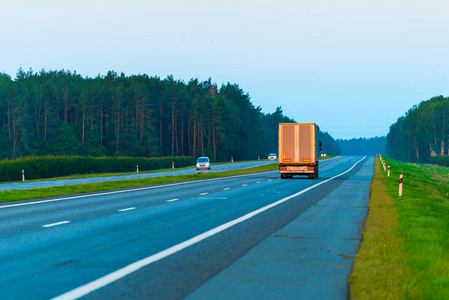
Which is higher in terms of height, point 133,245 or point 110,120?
point 110,120

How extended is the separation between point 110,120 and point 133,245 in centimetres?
9709

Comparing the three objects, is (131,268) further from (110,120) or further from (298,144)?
(110,120)

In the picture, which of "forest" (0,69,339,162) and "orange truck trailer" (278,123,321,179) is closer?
"orange truck trailer" (278,123,321,179)

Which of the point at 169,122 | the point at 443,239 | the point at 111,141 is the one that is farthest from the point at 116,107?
the point at 443,239

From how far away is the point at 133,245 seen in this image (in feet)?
30.0

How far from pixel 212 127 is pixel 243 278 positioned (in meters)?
110

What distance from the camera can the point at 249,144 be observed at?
139 meters

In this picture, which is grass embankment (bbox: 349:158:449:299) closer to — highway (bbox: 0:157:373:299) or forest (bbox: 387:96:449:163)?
highway (bbox: 0:157:373:299)

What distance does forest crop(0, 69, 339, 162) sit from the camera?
91.9 m

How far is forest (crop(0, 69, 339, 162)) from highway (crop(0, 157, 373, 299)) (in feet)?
254

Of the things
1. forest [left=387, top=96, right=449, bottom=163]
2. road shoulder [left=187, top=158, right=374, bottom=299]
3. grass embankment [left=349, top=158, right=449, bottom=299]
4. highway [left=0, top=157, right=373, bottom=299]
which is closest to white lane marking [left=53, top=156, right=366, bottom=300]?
highway [left=0, top=157, right=373, bottom=299]

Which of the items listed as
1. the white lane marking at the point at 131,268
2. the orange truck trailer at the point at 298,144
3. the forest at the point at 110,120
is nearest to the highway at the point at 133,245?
the white lane marking at the point at 131,268

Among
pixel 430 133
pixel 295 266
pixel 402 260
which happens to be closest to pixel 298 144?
pixel 402 260

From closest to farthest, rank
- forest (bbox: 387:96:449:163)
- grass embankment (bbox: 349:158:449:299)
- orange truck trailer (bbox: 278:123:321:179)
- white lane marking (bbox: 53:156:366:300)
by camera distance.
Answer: grass embankment (bbox: 349:158:449:299), white lane marking (bbox: 53:156:366:300), orange truck trailer (bbox: 278:123:321:179), forest (bbox: 387:96:449:163)
